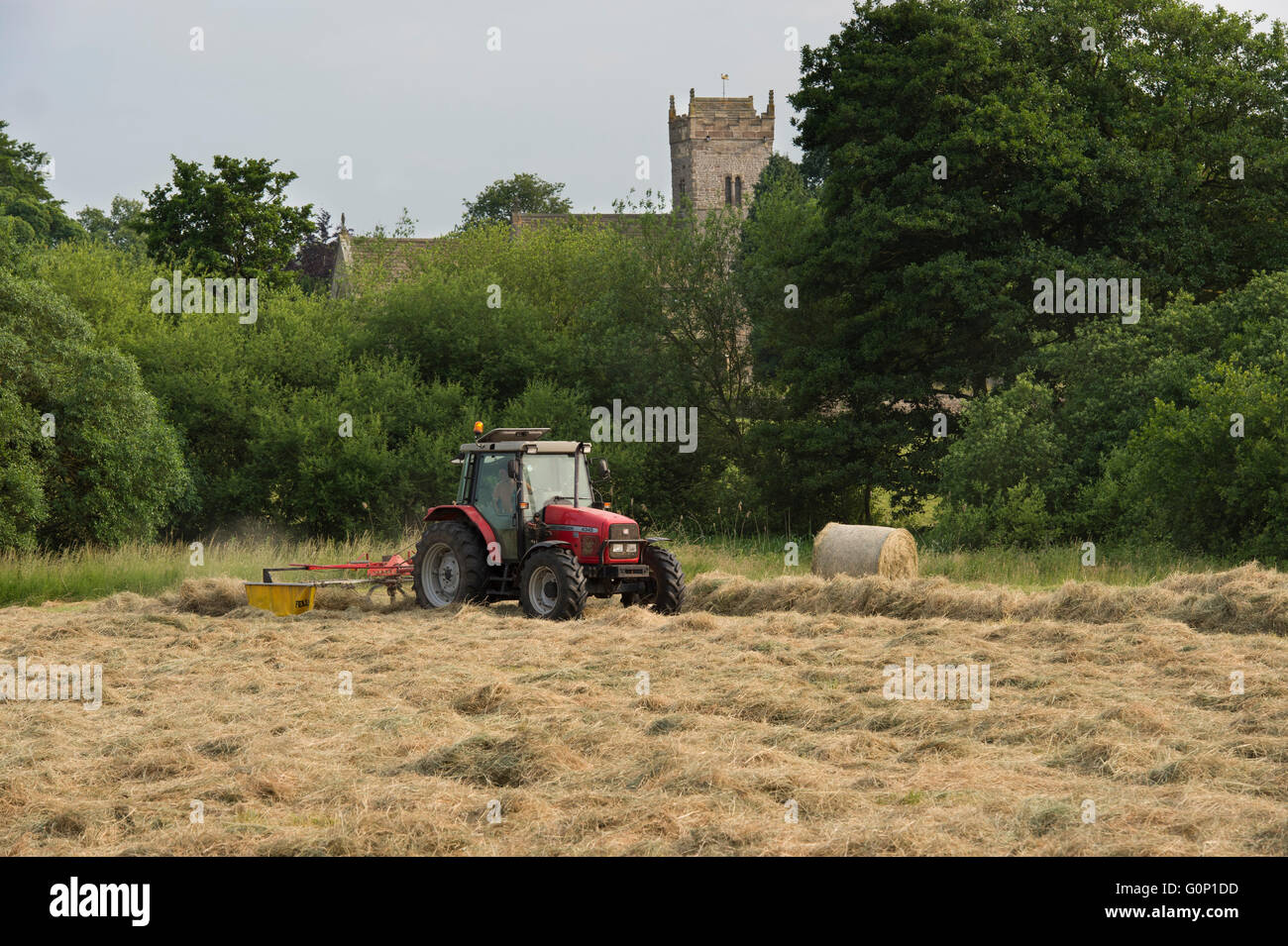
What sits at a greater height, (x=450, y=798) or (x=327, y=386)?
(x=327, y=386)

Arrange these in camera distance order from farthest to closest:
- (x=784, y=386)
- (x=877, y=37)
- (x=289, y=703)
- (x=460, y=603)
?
(x=784, y=386) < (x=877, y=37) < (x=460, y=603) < (x=289, y=703)

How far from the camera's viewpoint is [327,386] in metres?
27.9

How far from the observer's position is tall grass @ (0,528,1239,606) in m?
17.7

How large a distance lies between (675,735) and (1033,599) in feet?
22.9

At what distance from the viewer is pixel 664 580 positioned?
580 inches

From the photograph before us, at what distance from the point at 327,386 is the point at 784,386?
407 inches

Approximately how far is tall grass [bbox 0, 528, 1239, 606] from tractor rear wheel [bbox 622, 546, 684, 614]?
3.49 m

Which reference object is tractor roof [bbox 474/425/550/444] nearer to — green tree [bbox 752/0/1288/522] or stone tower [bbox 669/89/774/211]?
green tree [bbox 752/0/1288/522]

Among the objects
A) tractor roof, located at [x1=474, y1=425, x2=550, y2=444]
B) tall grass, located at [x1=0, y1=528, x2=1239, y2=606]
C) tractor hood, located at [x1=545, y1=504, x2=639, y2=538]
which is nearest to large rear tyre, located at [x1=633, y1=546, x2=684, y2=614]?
tractor hood, located at [x1=545, y1=504, x2=639, y2=538]

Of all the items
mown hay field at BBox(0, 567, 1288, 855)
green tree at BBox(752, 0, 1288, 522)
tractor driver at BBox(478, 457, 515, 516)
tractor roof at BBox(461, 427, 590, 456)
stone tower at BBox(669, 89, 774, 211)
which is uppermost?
stone tower at BBox(669, 89, 774, 211)

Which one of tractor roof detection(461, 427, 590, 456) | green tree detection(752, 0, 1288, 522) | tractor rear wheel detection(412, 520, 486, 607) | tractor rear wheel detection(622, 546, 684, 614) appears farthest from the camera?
green tree detection(752, 0, 1288, 522)

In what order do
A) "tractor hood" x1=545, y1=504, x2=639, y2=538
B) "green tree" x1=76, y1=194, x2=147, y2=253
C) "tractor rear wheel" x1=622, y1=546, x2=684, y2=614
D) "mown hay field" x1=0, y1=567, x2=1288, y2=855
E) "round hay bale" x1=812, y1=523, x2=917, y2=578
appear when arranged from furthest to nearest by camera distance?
1. "green tree" x1=76, y1=194, x2=147, y2=253
2. "round hay bale" x1=812, y1=523, x2=917, y2=578
3. "tractor rear wheel" x1=622, y1=546, x2=684, y2=614
4. "tractor hood" x1=545, y1=504, x2=639, y2=538
5. "mown hay field" x1=0, y1=567, x2=1288, y2=855

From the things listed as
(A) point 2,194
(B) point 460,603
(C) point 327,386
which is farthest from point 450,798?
(A) point 2,194
